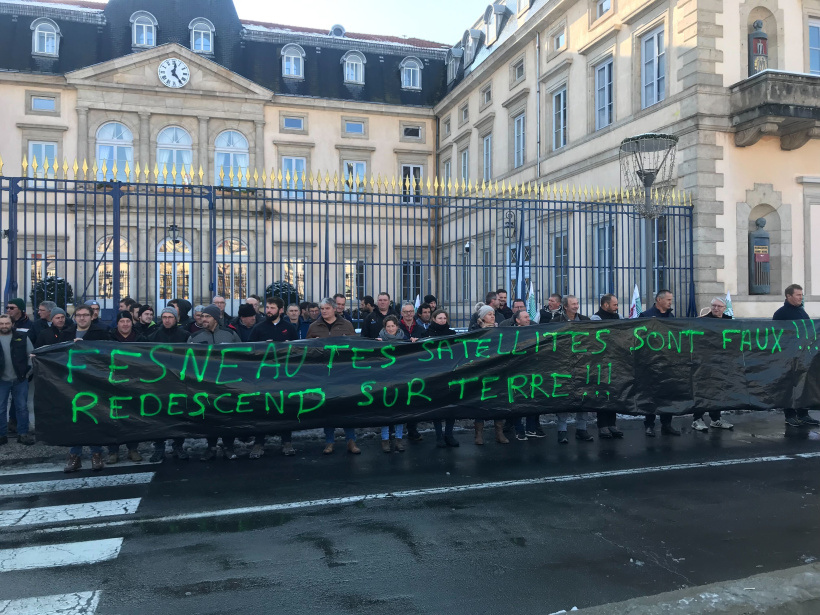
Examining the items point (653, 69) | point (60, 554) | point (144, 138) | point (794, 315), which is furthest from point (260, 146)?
point (60, 554)

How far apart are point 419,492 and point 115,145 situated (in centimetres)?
2561

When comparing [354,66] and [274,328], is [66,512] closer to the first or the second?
[274,328]

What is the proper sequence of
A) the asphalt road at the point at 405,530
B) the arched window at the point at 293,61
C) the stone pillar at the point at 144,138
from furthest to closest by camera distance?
the arched window at the point at 293,61 < the stone pillar at the point at 144,138 < the asphalt road at the point at 405,530

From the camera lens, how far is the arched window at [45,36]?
90.5ft

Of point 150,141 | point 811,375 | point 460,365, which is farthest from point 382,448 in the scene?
point 150,141

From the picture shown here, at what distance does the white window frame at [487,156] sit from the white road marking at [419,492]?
19.1 metres

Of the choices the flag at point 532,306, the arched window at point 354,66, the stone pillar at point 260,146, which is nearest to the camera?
the flag at point 532,306

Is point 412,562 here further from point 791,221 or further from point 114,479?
point 791,221

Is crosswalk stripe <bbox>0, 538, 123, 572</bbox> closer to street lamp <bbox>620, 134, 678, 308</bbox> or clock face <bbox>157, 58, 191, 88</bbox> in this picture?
street lamp <bbox>620, 134, 678, 308</bbox>

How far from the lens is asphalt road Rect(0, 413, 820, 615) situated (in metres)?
4.05

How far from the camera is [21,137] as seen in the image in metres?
26.5

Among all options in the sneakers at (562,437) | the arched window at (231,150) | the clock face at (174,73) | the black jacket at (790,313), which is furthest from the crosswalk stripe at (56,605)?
the clock face at (174,73)

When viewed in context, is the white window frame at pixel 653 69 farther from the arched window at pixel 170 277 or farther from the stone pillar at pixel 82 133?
the stone pillar at pixel 82 133

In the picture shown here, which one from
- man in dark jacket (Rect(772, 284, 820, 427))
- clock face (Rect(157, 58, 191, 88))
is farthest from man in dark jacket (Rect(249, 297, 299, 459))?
clock face (Rect(157, 58, 191, 88))
